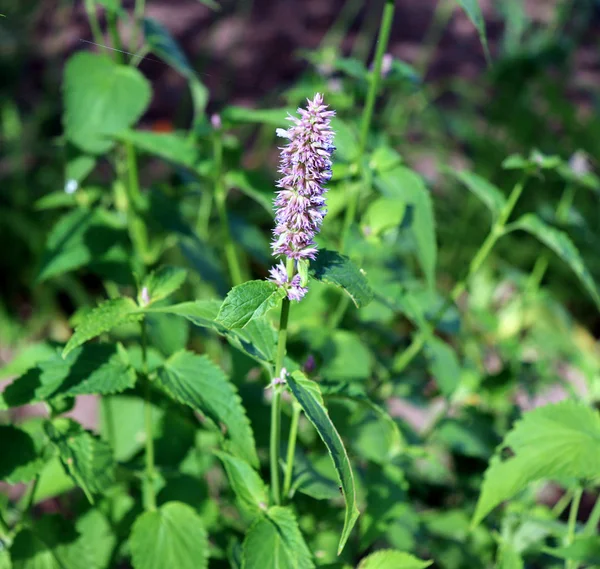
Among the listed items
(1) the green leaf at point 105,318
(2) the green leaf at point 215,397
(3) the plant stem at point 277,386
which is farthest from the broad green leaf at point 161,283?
(3) the plant stem at point 277,386

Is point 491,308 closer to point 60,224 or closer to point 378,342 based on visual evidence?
point 378,342

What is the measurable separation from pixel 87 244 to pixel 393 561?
1133mm

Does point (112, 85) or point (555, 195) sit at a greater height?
point (112, 85)

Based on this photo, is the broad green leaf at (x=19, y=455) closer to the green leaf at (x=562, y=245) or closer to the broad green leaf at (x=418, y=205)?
the broad green leaf at (x=418, y=205)

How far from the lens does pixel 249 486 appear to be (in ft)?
3.82

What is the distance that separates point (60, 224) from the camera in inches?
71.8

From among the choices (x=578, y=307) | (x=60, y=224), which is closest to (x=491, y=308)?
(x=578, y=307)

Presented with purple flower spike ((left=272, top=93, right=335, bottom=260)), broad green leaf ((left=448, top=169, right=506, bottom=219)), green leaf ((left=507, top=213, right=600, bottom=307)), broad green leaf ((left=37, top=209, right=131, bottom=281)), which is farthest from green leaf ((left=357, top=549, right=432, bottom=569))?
broad green leaf ((left=37, top=209, right=131, bottom=281))

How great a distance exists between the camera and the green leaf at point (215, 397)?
115 centimetres

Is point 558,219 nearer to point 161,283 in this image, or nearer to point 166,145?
point 166,145

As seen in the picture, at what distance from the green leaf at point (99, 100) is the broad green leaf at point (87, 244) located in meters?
0.20

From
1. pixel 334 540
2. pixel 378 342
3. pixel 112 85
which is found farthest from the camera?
pixel 378 342

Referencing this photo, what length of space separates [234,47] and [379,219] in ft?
11.7

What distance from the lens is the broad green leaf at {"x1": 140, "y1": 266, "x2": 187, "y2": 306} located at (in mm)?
1189
